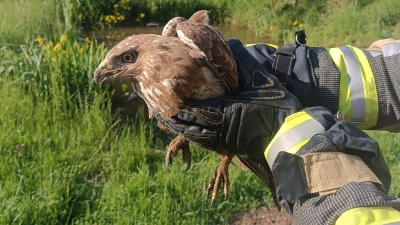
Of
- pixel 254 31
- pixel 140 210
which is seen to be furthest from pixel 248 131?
pixel 254 31

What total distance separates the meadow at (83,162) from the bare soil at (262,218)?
2.7 inches

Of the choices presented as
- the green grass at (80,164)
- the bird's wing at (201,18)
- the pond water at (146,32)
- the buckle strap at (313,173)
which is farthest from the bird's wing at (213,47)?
the pond water at (146,32)

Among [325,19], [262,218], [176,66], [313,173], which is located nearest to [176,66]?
[176,66]

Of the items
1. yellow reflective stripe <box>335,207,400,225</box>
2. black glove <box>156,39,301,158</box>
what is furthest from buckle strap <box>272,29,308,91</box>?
yellow reflective stripe <box>335,207,400,225</box>

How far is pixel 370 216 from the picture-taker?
1.14m

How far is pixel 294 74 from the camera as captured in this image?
5.96 ft

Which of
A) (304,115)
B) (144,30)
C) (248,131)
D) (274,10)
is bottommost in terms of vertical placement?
(144,30)

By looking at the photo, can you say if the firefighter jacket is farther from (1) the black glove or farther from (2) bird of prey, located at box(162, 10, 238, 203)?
(2) bird of prey, located at box(162, 10, 238, 203)

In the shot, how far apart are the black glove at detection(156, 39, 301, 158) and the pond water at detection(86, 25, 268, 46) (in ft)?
28.4

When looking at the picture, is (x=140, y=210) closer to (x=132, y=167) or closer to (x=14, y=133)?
(x=132, y=167)

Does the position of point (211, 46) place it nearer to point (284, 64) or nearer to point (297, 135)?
point (284, 64)

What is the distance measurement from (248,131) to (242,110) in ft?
0.26

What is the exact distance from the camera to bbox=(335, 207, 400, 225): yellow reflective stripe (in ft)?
3.67

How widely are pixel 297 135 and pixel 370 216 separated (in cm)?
Result: 36
